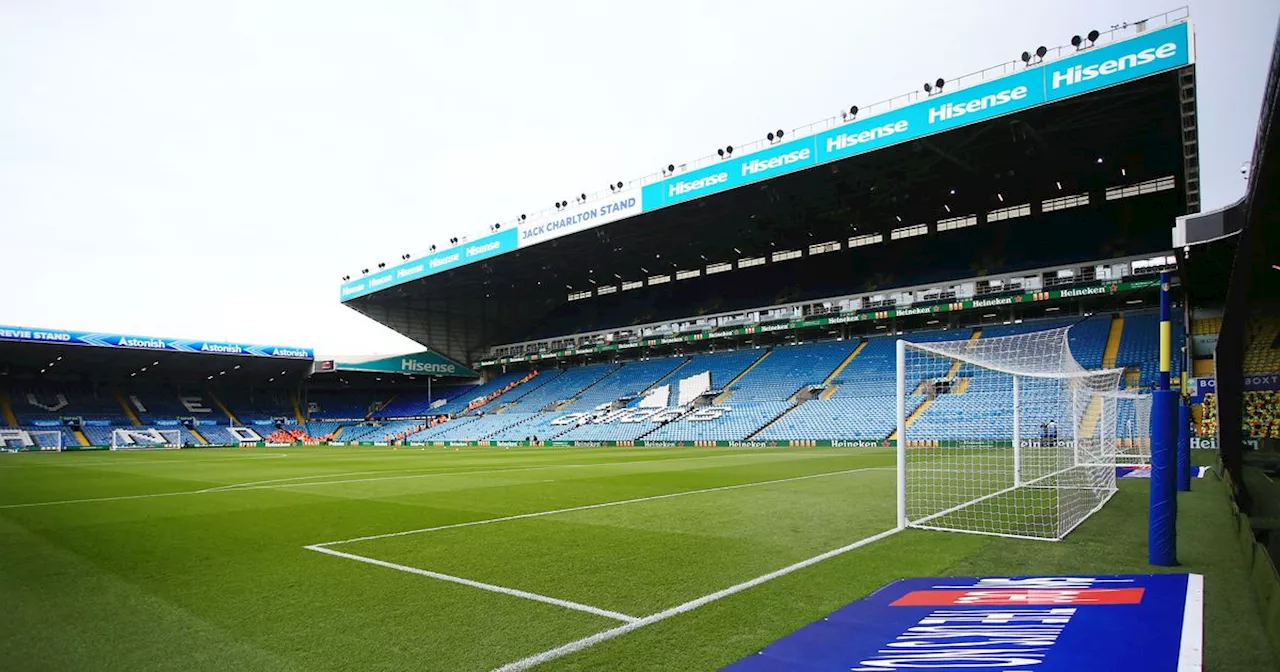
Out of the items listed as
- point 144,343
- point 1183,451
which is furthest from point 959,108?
point 144,343

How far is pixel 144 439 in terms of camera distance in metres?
49.8

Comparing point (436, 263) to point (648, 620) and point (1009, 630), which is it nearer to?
point (648, 620)

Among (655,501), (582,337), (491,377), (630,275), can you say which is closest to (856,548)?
(655,501)

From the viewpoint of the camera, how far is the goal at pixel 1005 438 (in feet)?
29.3

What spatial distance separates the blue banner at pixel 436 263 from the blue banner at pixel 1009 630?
3561 centimetres

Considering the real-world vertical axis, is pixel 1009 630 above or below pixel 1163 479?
below

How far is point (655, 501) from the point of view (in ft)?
38.5

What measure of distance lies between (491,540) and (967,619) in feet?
17.2

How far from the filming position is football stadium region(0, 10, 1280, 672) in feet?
14.9

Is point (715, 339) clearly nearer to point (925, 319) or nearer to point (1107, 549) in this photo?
point (925, 319)

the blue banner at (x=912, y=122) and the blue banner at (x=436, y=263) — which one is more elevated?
the blue banner at (x=912, y=122)

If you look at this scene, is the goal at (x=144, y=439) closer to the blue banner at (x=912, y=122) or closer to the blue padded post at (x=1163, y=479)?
the blue banner at (x=912, y=122)

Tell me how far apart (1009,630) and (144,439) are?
60276mm

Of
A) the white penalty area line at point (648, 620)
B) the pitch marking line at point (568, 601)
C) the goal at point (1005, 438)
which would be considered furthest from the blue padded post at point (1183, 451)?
the white penalty area line at point (648, 620)
